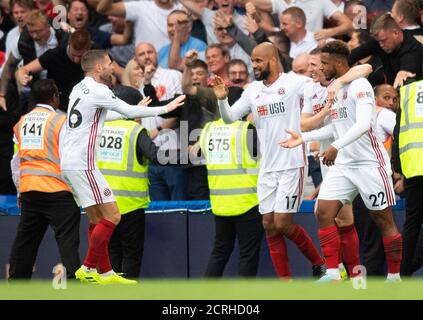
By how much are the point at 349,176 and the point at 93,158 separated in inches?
94.6

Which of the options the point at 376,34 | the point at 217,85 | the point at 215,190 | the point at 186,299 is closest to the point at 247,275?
the point at 215,190

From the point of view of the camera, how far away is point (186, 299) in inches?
322

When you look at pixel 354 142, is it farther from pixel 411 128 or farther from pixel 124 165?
pixel 124 165

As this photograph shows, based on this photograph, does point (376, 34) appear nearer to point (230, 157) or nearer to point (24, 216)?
point (230, 157)

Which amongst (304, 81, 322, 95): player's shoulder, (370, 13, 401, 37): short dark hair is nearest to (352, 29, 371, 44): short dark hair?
(370, 13, 401, 37): short dark hair

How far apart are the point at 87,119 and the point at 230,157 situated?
1.88 meters

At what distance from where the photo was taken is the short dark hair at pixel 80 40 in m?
14.2

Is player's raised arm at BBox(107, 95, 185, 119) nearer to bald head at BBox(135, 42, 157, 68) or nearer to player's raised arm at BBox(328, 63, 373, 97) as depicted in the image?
player's raised arm at BBox(328, 63, 373, 97)

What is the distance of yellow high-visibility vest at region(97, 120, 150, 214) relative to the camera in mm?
12680

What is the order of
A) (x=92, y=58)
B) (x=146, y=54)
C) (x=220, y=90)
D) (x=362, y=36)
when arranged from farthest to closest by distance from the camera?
1. (x=146, y=54)
2. (x=362, y=36)
3. (x=220, y=90)
4. (x=92, y=58)

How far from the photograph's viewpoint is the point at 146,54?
577 inches

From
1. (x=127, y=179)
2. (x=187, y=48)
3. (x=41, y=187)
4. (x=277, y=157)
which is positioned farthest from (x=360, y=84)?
(x=187, y=48)

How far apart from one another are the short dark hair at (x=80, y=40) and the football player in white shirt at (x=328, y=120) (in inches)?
126

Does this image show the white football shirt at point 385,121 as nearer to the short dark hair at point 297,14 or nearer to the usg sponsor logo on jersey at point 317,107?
the usg sponsor logo on jersey at point 317,107
